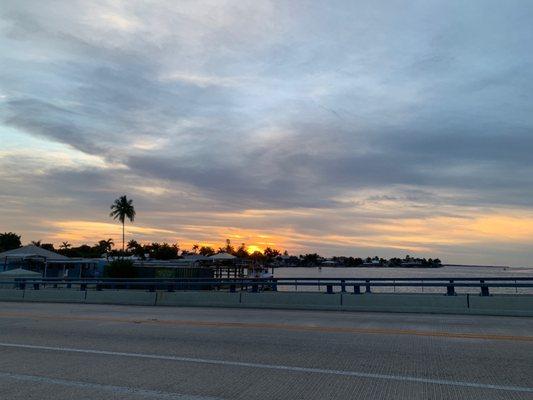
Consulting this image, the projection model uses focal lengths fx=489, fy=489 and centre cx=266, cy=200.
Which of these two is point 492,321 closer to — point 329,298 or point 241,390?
point 329,298

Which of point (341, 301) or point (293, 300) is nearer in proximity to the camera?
point (341, 301)

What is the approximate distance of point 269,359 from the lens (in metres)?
8.68

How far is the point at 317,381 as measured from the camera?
7.09 meters

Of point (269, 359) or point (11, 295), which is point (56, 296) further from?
point (269, 359)

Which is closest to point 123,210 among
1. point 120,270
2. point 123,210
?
point 123,210

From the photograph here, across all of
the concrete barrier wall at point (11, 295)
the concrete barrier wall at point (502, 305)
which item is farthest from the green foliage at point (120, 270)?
the concrete barrier wall at point (502, 305)

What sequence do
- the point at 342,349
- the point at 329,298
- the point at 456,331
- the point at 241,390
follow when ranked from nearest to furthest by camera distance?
the point at 241,390, the point at 342,349, the point at 456,331, the point at 329,298

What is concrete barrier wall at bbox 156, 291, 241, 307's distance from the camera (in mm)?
19891

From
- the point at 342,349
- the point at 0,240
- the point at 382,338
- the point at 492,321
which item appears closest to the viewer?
the point at 342,349

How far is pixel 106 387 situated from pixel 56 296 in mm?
20154

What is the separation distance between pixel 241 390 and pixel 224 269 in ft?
139

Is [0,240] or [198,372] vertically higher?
[0,240]

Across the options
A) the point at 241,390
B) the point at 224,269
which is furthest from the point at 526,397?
the point at 224,269

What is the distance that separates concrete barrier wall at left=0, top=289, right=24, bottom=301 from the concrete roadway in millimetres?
13054
